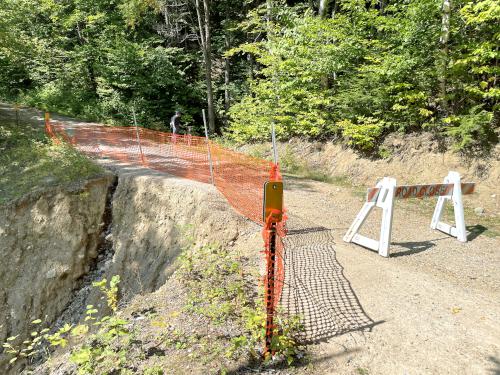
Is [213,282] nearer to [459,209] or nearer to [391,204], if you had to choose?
[391,204]

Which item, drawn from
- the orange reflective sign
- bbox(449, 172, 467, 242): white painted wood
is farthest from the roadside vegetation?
bbox(449, 172, 467, 242): white painted wood

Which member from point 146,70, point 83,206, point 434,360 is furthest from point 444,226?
point 146,70

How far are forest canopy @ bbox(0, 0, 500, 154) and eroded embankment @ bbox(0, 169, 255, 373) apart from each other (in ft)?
20.2

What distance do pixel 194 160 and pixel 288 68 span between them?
17.8 ft

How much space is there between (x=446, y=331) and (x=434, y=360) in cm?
57

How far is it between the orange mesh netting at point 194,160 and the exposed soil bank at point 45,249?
249 centimetres

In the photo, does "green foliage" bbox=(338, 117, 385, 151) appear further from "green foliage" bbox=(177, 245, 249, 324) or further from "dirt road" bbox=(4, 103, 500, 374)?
"green foliage" bbox=(177, 245, 249, 324)

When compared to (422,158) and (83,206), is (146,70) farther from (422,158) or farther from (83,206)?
(422,158)

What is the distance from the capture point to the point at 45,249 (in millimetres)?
9086

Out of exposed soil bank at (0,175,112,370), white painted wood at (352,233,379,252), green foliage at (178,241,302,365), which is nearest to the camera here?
green foliage at (178,241,302,365)

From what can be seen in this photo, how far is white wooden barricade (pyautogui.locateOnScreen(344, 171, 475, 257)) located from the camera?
589cm

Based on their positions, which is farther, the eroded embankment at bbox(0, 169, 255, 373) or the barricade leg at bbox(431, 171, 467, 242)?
the eroded embankment at bbox(0, 169, 255, 373)

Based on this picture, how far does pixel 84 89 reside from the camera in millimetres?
23109

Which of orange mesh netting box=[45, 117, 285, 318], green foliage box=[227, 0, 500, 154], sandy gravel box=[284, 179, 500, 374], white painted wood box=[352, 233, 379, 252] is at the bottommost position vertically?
sandy gravel box=[284, 179, 500, 374]
